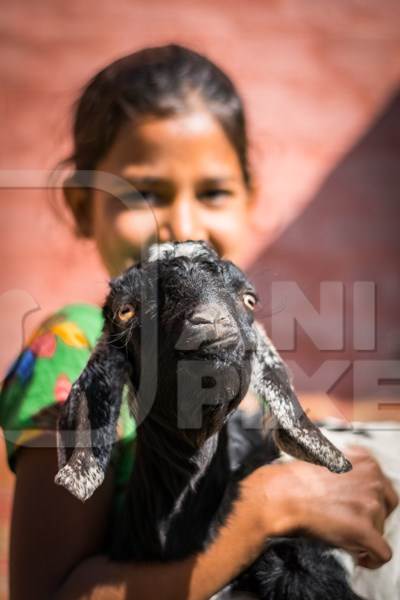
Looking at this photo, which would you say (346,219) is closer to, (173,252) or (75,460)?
(173,252)

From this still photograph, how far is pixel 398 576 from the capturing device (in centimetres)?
179

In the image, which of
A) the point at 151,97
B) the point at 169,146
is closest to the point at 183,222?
the point at 169,146

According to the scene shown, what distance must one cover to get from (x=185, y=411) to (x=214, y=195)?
99 cm

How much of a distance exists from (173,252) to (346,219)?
3137mm

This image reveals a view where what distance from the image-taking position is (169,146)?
7.32ft

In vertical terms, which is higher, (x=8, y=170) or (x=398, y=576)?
(x=8, y=170)

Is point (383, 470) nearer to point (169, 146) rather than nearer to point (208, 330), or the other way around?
point (208, 330)

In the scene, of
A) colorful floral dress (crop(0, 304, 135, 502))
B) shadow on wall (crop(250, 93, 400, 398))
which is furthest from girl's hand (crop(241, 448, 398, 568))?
shadow on wall (crop(250, 93, 400, 398))

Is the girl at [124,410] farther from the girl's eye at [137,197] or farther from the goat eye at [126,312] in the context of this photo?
the goat eye at [126,312]

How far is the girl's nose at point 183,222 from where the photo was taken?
222 cm

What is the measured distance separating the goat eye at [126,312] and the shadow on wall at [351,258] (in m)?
2.85

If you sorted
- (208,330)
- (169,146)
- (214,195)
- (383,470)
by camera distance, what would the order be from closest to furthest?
(208,330)
(383,470)
(169,146)
(214,195)

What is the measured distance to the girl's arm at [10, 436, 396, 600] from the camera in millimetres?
1664

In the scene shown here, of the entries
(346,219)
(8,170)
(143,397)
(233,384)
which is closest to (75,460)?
(143,397)
